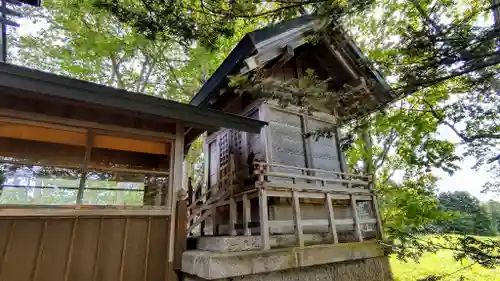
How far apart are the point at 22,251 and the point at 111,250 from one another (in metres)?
1.00

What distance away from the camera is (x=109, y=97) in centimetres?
357

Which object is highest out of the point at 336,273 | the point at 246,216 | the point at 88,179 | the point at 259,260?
the point at 88,179

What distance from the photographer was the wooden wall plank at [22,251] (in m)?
3.18

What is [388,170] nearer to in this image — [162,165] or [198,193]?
[198,193]

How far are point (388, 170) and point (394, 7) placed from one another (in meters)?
6.68

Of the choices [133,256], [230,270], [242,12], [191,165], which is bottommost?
[230,270]

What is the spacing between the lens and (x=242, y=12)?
10.2ft

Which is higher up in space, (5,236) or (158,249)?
(5,236)

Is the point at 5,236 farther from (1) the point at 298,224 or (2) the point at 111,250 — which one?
(1) the point at 298,224

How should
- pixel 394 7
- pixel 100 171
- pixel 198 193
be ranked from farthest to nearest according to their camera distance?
pixel 198 193 < pixel 394 7 < pixel 100 171

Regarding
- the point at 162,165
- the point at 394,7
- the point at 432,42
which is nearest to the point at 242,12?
the point at 432,42

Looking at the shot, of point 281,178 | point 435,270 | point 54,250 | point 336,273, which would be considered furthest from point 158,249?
point 435,270

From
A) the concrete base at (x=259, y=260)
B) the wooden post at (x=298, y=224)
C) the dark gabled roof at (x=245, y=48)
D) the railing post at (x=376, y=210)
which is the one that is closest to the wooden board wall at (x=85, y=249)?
the concrete base at (x=259, y=260)

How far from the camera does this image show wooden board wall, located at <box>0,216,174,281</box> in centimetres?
324
